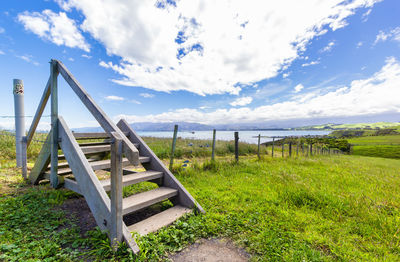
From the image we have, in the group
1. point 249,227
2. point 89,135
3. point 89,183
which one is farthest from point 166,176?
point 89,135

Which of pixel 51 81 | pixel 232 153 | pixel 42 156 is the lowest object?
pixel 232 153

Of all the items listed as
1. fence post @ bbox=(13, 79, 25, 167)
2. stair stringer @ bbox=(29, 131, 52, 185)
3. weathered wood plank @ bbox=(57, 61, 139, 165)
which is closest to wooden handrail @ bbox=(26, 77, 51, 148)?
weathered wood plank @ bbox=(57, 61, 139, 165)

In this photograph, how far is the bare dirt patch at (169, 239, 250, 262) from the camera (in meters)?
2.09

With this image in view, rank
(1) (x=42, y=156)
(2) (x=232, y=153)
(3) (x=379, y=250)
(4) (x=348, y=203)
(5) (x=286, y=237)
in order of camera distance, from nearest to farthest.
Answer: (3) (x=379, y=250) → (5) (x=286, y=237) → (4) (x=348, y=203) → (1) (x=42, y=156) → (2) (x=232, y=153)

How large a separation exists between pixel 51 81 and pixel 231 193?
16.2 ft

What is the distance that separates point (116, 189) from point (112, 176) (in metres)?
0.17

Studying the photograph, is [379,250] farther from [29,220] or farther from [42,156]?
[42,156]

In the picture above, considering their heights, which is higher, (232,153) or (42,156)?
(42,156)

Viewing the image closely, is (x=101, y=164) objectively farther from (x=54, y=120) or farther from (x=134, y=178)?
(x=54, y=120)

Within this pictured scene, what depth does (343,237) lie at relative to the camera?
2.49 m

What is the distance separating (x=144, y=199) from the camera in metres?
2.73

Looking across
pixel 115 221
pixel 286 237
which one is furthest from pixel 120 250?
pixel 286 237

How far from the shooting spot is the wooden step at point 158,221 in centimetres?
240

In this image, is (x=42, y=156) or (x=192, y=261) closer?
(x=192, y=261)
